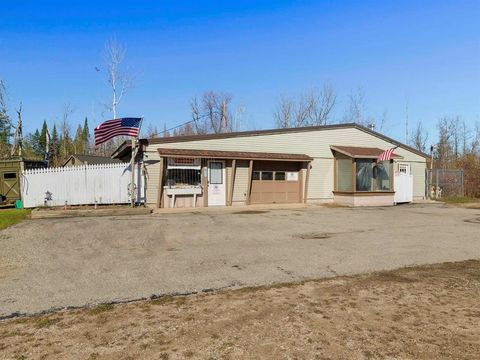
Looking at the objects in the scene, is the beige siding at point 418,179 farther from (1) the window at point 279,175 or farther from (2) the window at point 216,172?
(2) the window at point 216,172

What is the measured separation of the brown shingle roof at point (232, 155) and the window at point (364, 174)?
2547 mm

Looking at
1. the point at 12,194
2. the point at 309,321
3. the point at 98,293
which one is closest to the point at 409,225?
the point at 309,321

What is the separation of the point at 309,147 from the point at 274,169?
93.9 inches

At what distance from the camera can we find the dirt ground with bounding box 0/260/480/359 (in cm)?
332

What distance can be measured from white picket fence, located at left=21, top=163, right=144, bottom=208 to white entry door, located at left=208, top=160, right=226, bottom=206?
3.11m

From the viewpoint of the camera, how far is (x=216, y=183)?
17.6 metres

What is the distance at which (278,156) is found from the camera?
18547 mm

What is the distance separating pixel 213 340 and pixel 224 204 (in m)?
14.1

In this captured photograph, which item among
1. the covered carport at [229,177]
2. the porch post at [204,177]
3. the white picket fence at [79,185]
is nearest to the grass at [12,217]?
the white picket fence at [79,185]

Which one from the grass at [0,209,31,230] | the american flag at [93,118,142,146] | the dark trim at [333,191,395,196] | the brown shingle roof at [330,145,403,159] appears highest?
the american flag at [93,118,142,146]

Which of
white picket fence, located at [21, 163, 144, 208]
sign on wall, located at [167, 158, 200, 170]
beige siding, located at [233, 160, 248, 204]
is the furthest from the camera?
beige siding, located at [233, 160, 248, 204]

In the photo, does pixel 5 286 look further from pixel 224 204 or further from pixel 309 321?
pixel 224 204

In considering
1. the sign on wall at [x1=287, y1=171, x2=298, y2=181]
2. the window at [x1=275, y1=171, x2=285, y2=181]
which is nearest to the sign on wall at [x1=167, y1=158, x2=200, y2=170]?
the window at [x1=275, y1=171, x2=285, y2=181]

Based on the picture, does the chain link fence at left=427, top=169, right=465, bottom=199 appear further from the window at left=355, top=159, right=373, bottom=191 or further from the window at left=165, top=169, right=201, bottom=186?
the window at left=165, top=169, right=201, bottom=186
